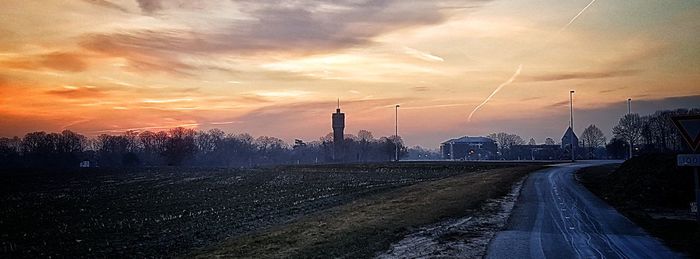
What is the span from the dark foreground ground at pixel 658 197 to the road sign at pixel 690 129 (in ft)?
9.51

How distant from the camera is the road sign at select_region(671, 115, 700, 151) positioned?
15406mm

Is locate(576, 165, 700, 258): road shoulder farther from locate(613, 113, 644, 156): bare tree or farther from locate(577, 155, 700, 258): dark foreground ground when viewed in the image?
locate(613, 113, 644, 156): bare tree

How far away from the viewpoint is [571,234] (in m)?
16.1

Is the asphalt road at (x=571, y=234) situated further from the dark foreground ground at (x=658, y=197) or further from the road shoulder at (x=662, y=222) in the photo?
the dark foreground ground at (x=658, y=197)

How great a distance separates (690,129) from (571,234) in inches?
198

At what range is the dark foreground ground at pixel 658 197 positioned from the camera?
51.5 feet

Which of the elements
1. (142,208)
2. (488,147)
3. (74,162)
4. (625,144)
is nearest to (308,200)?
(142,208)

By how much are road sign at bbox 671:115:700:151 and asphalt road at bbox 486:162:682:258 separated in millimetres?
3344

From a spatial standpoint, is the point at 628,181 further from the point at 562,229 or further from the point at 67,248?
the point at 67,248

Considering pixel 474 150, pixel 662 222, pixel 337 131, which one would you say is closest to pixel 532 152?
pixel 474 150

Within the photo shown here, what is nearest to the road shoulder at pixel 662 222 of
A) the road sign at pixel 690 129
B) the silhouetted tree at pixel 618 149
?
the road sign at pixel 690 129

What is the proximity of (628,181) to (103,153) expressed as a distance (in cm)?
19725

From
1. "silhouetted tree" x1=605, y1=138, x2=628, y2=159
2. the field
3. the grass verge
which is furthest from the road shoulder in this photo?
"silhouetted tree" x1=605, y1=138, x2=628, y2=159

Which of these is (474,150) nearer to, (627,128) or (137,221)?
(627,128)
